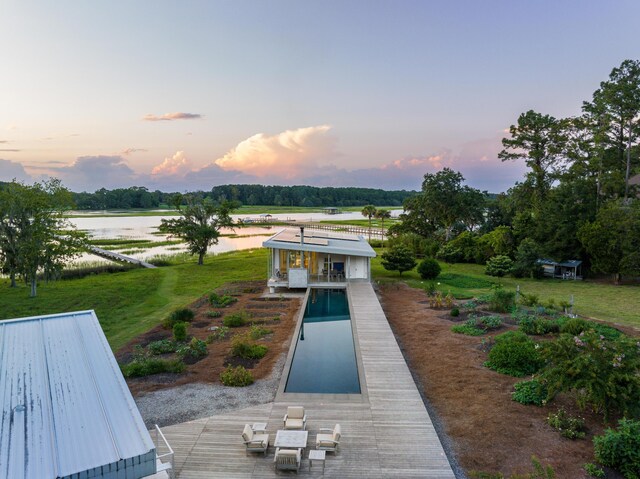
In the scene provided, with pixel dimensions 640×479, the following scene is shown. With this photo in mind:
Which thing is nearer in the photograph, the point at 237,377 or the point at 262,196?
the point at 237,377

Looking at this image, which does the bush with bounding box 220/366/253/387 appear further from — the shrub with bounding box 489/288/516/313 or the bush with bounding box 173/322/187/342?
the shrub with bounding box 489/288/516/313

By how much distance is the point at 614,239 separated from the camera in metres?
26.0

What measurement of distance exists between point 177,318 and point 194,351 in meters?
3.93

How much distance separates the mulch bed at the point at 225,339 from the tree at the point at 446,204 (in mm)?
22552

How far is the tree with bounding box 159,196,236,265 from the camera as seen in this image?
3244cm

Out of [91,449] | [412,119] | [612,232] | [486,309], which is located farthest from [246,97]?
[91,449]

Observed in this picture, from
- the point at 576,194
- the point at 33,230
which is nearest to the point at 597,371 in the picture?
the point at 576,194

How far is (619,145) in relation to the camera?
1180 inches

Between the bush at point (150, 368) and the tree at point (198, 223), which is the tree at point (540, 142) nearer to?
the tree at point (198, 223)

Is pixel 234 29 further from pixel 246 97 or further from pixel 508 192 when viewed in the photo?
pixel 508 192

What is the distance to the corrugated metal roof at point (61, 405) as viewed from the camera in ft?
14.8

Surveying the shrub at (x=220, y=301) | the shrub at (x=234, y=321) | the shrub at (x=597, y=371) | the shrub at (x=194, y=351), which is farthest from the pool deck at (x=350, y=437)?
the shrub at (x=220, y=301)

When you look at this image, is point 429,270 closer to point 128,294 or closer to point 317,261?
point 317,261

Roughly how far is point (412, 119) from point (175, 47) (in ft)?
59.7
